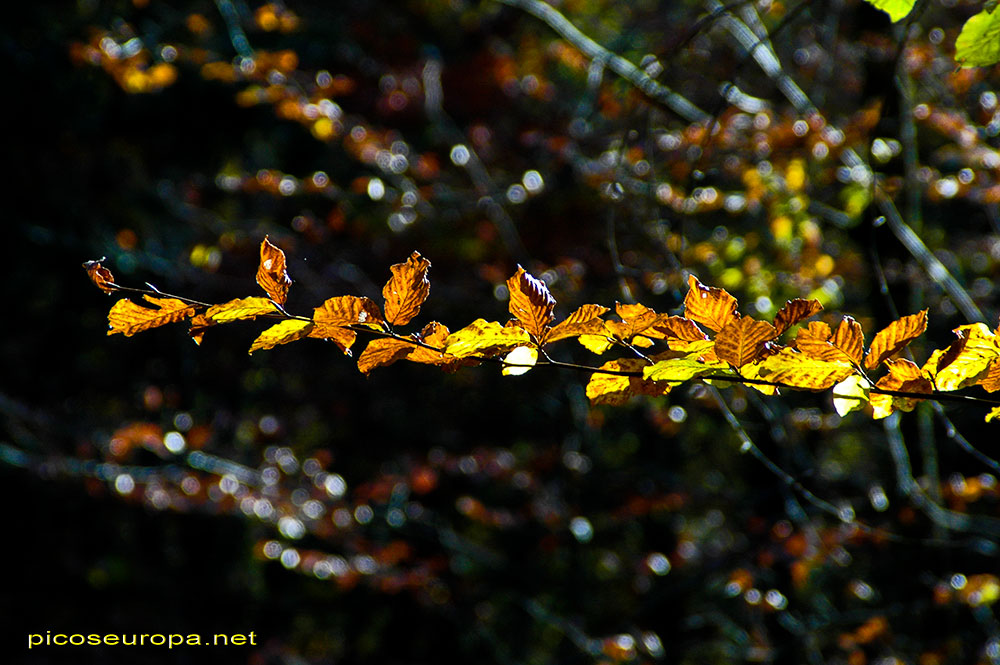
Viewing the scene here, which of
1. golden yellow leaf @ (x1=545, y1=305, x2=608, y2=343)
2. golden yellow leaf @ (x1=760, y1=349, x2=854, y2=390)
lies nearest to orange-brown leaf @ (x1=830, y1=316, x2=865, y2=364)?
golden yellow leaf @ (x1=760, y1=349, x2=854, y2=390)

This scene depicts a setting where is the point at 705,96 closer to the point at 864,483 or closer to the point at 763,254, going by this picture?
the point at 763,254

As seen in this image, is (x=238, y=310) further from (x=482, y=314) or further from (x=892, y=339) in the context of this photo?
(x=482, y=314)

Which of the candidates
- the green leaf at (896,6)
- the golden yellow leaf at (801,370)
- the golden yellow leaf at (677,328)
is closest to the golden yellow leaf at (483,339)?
the golden yellow leaf at (677,328)

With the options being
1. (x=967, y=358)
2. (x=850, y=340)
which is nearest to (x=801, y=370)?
(x=850, y=340)

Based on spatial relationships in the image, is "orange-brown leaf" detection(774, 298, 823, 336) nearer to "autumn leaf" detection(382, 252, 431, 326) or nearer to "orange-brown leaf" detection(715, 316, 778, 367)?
"orange-brown leaf" detection(715, 316, 778, 367)

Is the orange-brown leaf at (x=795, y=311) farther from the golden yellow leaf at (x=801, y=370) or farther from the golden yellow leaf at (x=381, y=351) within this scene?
the golden yellow leaf at (x=381, y=351)

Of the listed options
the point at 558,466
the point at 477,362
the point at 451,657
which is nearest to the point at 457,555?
the point at 558,466
